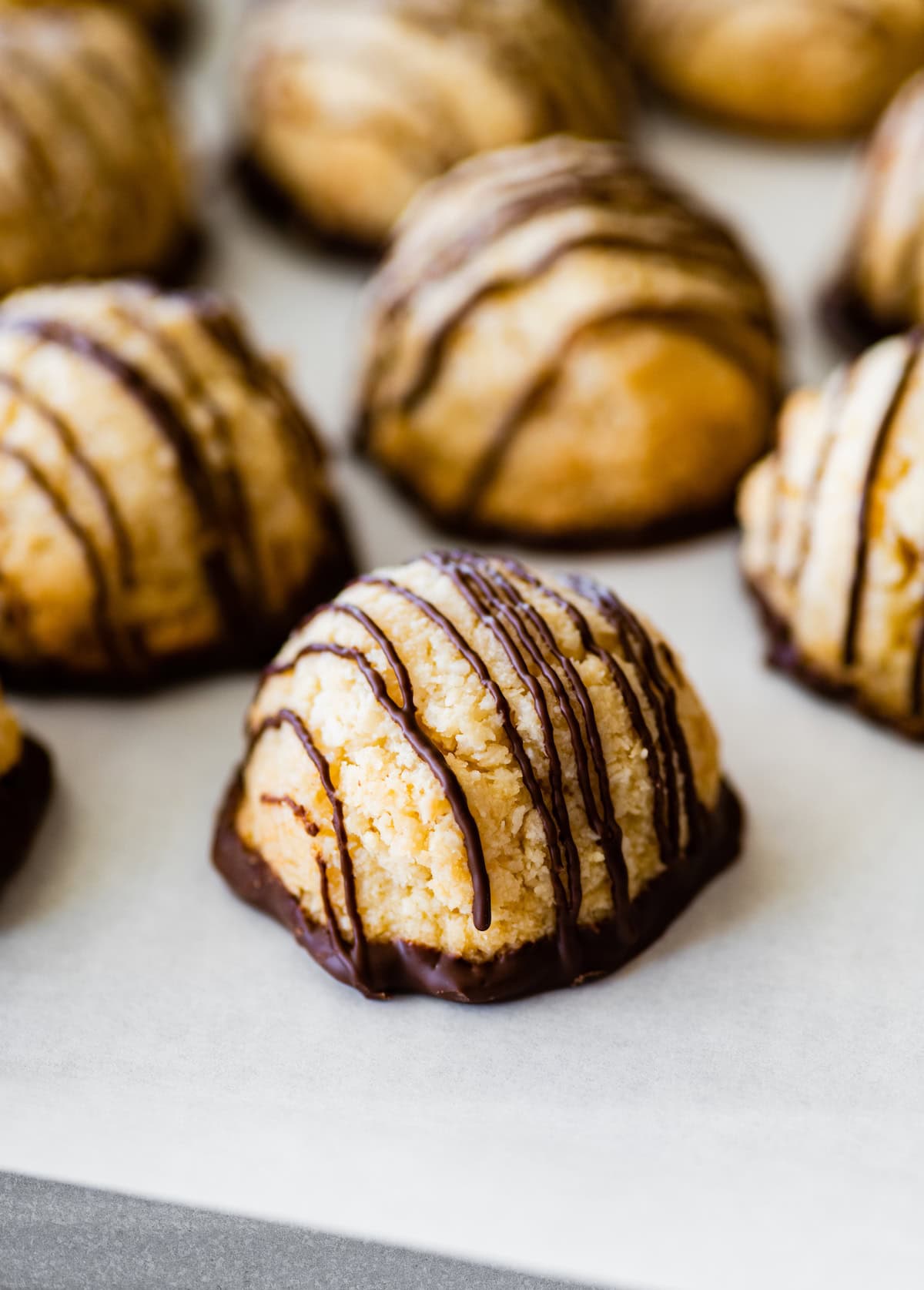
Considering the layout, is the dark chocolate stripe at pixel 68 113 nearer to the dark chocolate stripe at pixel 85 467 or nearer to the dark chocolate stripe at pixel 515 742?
the dark chocolate stripe at pixel 85 467

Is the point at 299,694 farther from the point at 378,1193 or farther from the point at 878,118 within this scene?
the point at 878,118

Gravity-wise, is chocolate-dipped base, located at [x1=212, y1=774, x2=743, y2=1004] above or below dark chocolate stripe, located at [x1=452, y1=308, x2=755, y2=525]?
below

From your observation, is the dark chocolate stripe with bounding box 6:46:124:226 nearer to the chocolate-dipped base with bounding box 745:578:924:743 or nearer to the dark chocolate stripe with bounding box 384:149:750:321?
the dark chocolate stripe with bounding box 384:149:750:321

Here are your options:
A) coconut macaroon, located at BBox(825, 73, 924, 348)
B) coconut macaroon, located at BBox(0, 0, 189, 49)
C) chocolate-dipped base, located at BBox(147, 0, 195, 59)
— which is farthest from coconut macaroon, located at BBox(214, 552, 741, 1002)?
chocolate-dipped base, located at BBox(147, 0, 195, 59)

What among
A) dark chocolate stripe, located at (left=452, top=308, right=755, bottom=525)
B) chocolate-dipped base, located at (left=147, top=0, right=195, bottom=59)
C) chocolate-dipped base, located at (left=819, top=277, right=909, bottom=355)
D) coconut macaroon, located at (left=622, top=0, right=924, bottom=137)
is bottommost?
chocolate-dipped base, located at (left=819, top=277, right=909, bottom=355)

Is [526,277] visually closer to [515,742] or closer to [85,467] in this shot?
[85,467]

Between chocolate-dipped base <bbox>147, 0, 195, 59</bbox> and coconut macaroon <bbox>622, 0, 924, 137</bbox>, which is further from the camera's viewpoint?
chocolate-dipped base <bbox>147, 0, 195, 59</bbox>

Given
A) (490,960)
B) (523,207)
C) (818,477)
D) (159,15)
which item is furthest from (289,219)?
(490,960)
